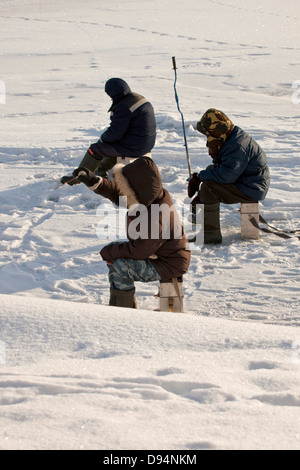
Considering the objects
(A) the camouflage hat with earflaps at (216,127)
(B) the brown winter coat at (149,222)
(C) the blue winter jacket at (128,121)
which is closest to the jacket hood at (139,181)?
(B) the brown winter coat at (149,222)

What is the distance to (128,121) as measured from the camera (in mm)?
6910

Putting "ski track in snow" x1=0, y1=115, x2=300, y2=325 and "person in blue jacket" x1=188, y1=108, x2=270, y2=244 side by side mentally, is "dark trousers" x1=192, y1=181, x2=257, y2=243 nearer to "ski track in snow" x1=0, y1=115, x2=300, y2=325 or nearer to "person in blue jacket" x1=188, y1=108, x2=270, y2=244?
"person in blue jacket" x1=188, y1=108, x2=270, y2=244

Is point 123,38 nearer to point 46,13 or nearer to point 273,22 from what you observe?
point 273,22

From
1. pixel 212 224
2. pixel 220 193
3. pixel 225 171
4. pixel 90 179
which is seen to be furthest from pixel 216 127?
pixel 90 179

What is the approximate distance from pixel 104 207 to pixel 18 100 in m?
7.14

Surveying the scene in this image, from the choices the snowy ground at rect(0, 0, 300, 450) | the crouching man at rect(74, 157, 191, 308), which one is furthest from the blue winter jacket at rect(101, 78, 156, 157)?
the crouching man at rect(74, 157, 191, 308)

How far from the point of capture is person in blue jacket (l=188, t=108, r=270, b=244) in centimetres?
557

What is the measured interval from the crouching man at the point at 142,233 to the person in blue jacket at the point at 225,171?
5.24 feet

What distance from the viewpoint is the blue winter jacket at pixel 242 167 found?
219 inches

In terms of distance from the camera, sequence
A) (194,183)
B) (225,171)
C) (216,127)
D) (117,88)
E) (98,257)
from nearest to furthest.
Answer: (216,127), (225,171), (98,257), (194,183), (117,88)

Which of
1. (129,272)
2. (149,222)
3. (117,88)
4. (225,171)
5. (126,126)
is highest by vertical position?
(117,88)

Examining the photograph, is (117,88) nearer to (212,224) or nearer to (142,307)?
(212,224)

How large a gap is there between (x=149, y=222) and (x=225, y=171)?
1.89 meters

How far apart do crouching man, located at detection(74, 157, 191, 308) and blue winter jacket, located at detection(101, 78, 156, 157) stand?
8.62ft
